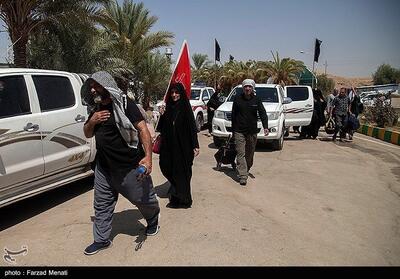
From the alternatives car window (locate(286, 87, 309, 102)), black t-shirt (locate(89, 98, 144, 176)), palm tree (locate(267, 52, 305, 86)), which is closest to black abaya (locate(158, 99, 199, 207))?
black t-shirt (locate(89, 98, 144, 176))

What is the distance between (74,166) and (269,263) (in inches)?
126

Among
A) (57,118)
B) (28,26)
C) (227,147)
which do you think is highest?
(28,26)

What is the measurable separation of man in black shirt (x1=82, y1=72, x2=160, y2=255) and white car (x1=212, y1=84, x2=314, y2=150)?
18.3ft

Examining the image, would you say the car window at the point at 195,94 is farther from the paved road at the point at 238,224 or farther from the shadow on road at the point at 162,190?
the shadow on road at the point at 162,190

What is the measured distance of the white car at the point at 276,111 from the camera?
32.7 feet

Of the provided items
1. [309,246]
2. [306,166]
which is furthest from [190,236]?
[306,166]

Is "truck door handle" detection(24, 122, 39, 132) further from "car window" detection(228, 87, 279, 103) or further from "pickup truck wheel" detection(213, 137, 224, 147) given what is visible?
"car window" detection(228, 87, 279, 103)

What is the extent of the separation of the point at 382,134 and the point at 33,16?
1284cm

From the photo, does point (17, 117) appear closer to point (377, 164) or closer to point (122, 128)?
point (122, 128)

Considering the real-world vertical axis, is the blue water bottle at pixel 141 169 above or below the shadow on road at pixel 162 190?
above

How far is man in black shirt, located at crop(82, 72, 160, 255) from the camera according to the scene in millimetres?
3635

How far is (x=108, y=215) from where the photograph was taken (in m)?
3.85

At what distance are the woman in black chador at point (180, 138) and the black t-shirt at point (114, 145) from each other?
140 cm

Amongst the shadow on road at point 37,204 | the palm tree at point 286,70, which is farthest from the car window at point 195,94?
the palm tree at point 286,70
